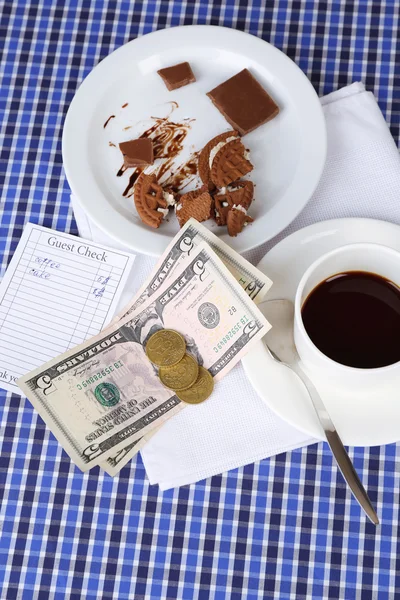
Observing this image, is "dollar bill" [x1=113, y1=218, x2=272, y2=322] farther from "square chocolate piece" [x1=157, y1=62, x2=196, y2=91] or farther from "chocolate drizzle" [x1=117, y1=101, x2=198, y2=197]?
"square chocolate piece" [x1=157, y1=62, x2=196, y2=91]

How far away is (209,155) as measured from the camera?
1073 millimetres

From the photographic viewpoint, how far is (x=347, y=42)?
1.19m

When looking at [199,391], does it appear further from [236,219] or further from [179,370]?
[236,219]

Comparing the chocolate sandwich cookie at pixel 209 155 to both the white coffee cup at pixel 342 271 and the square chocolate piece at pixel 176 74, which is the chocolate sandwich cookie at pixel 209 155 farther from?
the white coffee cup at pixel 342 271

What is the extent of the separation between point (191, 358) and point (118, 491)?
0.75ft

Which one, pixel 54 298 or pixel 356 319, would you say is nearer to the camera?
pixel 356 319

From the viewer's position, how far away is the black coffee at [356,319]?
904 mm

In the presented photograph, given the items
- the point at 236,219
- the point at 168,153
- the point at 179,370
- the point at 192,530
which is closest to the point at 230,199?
the point at 236,219

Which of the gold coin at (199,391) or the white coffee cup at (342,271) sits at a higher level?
the white coffee cup at (342,271)

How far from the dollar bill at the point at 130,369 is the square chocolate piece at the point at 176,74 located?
0.27 metres

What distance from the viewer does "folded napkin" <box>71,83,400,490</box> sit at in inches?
41.7

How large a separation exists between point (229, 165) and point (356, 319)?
30 centimetres

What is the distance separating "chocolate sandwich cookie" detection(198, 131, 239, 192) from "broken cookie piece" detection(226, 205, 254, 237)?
72mm

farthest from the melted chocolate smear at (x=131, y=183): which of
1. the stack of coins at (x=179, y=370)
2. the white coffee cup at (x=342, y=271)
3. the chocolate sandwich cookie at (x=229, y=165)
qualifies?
the white coffee cup at (x=342, y=271)
